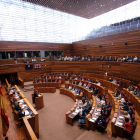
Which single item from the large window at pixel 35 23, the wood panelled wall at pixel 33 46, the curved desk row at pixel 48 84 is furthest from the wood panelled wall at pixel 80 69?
the large window at pixel 35 23

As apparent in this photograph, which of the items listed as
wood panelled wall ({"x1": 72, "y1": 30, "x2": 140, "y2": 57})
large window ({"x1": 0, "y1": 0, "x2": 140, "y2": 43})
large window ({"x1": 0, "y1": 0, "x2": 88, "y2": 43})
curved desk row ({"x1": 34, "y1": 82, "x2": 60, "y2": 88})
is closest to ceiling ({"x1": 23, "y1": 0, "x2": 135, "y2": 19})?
large window ({"x1": 0, "y1": 0, "x2": 140, "y2": 43})

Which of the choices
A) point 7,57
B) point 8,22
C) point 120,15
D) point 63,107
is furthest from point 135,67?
point 8,22

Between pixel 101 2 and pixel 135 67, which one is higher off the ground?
pixel 101 2

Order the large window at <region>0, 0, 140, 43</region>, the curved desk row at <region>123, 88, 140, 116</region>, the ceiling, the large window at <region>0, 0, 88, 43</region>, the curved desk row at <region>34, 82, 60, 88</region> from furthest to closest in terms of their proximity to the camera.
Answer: the large window at <region>0, 0, 88, 43</region> → the large window at <region>0, 0, 140, 43</region> → the ceiling → the curved desk row at <region>34, 82, 60, 88</region> → the curved desk row at <region>123, 88, 140, 116</region>

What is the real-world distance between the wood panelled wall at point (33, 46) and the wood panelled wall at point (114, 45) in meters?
3.10

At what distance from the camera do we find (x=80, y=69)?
1521cm

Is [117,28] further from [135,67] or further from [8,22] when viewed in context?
[8,22]

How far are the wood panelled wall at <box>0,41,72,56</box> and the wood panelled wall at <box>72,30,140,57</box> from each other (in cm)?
310

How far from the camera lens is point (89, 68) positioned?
46.9 feet

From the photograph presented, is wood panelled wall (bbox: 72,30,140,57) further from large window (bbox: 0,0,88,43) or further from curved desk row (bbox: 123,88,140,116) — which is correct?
curved desk row (bbox: 123,88,140,116)

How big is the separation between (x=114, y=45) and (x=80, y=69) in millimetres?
5337

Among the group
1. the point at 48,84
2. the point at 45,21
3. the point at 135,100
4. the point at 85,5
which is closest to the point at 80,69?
the point at 48,84

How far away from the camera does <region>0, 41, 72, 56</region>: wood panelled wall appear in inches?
556

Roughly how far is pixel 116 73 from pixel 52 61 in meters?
9.06
